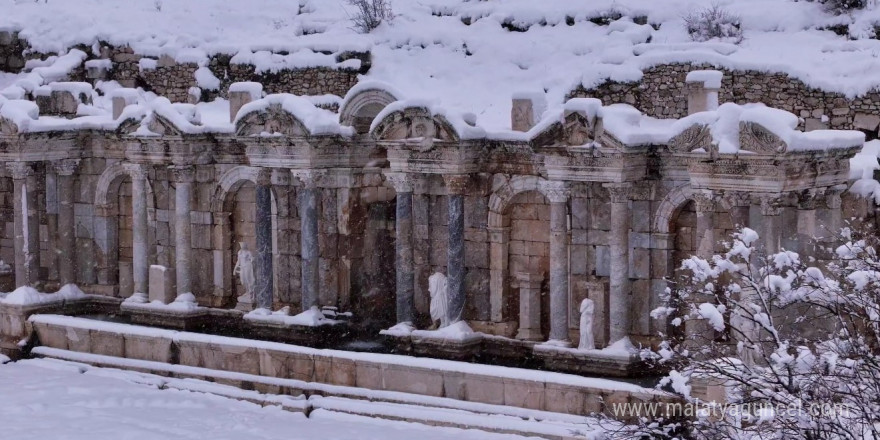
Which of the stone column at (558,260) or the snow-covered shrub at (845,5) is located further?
the snow-covered shrub at (845,5)

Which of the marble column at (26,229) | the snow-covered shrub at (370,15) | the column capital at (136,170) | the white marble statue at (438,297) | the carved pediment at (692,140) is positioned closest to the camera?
the carved pediment at (692,140)

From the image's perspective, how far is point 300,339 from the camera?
74.0ft

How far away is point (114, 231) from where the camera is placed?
2609 cm

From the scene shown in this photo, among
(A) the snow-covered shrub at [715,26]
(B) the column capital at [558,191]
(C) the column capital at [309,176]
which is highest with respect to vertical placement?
(A) the snow-covered shrub at [715,26]

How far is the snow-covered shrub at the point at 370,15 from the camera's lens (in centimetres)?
2727

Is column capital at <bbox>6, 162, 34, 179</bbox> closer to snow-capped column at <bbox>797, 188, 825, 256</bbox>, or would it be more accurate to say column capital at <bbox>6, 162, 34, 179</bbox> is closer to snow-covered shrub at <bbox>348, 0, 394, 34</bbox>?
snow-covered shrub at <bbox>348, 0, 394, 34</bbox>

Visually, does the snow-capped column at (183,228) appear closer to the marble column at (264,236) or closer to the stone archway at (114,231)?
the marble column at (264,236)

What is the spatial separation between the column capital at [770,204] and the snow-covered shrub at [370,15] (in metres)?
11.4

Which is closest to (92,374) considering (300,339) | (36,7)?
(300,339)

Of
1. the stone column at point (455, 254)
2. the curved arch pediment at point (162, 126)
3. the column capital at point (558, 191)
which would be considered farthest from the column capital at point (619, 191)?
the curved arch pediment at point (162, 126)

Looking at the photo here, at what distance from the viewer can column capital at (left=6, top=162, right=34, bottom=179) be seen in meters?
25.2

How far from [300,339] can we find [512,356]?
361cm

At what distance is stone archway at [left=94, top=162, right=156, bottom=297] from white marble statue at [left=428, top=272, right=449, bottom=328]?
22.8ft

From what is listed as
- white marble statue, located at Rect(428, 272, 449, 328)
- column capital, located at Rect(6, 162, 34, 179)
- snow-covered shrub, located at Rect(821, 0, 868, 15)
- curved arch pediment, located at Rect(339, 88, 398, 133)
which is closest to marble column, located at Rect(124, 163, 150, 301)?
column capital, located at Rect(6, 162, 34, 179)
